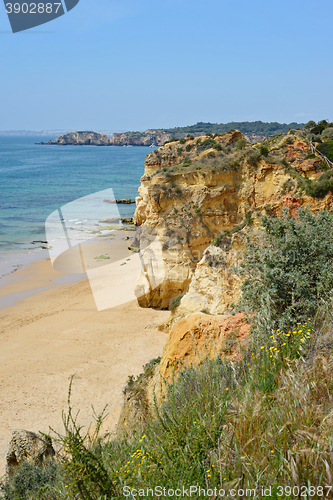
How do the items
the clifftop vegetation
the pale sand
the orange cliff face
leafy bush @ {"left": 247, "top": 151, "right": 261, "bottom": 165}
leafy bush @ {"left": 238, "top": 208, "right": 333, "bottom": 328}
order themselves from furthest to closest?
leafy bush @ {"left": 247, "top": 151, "right": 261, "bottom": 165} → the orange cliff face → the pale sand → leafy bush @ {"left": 238, "top": 208, "right": 333, "bottom": 328} → the clifftop vegetation

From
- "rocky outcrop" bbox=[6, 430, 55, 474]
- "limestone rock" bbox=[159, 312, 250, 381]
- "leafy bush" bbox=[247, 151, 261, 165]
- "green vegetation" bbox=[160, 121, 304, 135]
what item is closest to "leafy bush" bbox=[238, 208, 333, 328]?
"limestone rock" bbox=[159, 312, 250, 381]

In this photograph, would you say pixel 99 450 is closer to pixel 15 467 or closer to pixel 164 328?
pixel 15 467

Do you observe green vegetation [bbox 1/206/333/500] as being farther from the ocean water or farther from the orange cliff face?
the ocean water

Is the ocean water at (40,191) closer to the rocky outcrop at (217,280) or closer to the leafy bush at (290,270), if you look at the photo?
the rocky outcrop at (217,280)

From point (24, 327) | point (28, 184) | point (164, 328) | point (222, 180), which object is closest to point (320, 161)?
point (222, 180)

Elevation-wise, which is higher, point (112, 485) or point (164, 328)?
point (112, 485)

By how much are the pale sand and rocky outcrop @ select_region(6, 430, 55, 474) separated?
1.76 metres

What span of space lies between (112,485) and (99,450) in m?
0.57

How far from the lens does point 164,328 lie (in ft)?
46.8

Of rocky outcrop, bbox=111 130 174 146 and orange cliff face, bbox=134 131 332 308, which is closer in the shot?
orange cliff face, bbox=134 131 332 308

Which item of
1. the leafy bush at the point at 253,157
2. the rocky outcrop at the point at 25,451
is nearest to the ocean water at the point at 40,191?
the leafy bush at the point at 253,157

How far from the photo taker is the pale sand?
10180mm

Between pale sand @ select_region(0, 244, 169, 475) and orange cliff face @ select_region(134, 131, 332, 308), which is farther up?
orange cliff face @ select_region(134, 131, 332, 308)

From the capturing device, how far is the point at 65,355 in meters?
13.1
